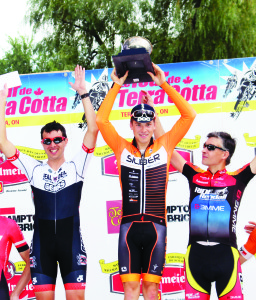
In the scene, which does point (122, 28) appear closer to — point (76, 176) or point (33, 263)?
point (76, 176)

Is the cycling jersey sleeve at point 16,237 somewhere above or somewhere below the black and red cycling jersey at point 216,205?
below

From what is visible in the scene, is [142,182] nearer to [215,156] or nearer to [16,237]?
[215,156]

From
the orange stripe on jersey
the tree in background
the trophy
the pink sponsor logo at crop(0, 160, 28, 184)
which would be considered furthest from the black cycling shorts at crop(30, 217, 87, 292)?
the tree in background

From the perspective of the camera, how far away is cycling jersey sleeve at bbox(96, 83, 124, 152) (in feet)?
12.0

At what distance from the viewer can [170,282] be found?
461cm

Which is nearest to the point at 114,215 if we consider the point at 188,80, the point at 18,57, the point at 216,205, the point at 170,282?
the point at 170,282

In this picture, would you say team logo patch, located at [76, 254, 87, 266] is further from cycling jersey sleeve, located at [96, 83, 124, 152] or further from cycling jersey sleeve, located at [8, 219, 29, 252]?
cycling jersey sleeve, located at [96, 83, 124, 152]

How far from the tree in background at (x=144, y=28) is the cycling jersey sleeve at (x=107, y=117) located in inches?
194

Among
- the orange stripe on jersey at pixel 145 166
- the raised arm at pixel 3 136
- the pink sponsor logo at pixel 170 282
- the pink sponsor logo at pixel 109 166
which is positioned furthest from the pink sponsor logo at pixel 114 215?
the raised arm at pixel 3 136

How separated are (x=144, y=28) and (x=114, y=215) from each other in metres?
5.25

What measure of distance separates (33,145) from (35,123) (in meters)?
0.26

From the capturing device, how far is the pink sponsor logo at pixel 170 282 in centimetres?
459

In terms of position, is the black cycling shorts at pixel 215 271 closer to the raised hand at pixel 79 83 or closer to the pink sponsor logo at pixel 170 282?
the pink sponsor logo at pixel 170 282

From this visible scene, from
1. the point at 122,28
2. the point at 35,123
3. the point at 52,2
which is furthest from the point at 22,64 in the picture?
the point at 35,123
